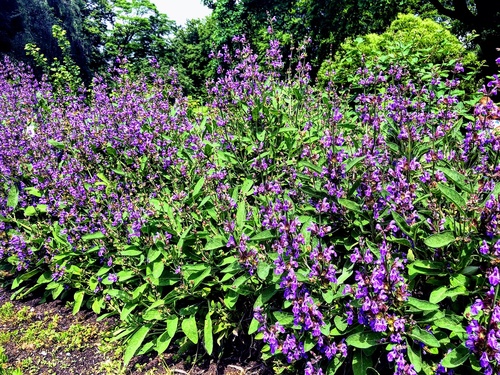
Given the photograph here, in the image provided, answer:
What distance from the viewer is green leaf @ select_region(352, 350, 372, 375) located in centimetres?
245

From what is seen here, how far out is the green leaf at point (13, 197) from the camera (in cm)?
503

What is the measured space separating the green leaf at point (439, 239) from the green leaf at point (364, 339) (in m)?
0.63

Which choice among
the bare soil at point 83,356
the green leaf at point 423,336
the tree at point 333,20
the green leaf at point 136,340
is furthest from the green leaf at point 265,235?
the tree at point 333,20

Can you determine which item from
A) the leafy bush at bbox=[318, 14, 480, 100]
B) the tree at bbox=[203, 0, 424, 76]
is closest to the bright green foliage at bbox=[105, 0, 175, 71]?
the tree at bbox=[203, 0, 424, 76]

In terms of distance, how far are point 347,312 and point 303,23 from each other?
16904mm

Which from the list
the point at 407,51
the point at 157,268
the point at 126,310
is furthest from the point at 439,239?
the point at 407,51

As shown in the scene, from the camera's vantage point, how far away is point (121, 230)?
4.20 metres

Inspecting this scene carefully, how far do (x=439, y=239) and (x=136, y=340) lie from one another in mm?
2679

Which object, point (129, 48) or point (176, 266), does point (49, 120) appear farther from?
point (129, 48)

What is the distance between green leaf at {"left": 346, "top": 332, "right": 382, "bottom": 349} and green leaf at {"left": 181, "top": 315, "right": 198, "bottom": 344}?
1.46 meters

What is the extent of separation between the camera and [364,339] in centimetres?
233

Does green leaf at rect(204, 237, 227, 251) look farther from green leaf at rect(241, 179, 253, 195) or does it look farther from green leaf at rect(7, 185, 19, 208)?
green leaf at rect(7, 185, 19, 208)

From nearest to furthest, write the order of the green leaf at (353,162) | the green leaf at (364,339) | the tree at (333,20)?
1. the green leaf at (364,339)
2. the green leaf at (353,162)
3. the tree at (333,20)

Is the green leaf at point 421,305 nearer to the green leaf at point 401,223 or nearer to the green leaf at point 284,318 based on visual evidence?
the green leaf at point 401,223
